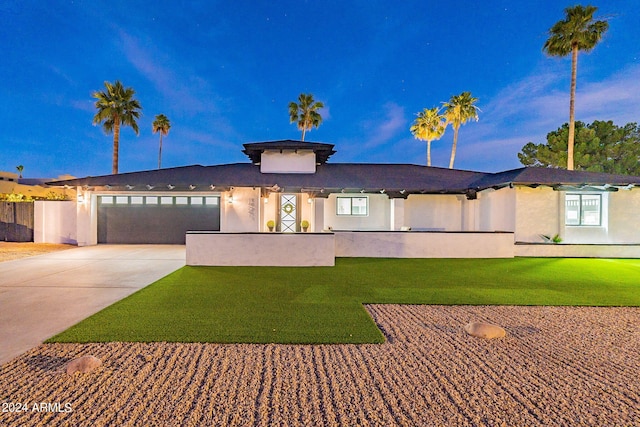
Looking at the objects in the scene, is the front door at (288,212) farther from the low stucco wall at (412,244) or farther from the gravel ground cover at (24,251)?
the gravel ground cover at (24,251)

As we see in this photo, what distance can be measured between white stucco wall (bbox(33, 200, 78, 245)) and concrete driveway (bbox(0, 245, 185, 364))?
3884mm

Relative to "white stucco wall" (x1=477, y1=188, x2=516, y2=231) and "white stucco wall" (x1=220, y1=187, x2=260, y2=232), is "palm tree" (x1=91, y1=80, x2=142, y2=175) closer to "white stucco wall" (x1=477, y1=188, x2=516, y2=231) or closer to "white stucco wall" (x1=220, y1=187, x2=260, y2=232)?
"white stucco wall" (x1=220, y1=187, x2=260, y2=232)

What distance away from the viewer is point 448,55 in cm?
5009

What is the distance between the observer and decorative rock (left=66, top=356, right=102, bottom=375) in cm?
320

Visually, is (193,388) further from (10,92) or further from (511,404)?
(10,92)

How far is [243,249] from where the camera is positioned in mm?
9820

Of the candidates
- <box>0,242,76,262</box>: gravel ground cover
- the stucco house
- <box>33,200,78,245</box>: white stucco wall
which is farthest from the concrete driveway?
<box>33,200,78,245</box>: white stucco wall

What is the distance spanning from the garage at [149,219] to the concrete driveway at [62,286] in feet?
8.36

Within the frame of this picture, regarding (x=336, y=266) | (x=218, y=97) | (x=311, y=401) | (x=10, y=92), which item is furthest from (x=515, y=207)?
(x=10, y=92)

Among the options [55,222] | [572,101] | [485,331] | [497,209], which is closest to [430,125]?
[572,101]

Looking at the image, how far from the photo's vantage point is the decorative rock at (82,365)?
10.5 feet

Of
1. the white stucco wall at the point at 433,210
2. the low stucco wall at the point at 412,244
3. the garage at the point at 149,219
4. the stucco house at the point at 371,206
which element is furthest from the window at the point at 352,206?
the garage at the point at 149,219

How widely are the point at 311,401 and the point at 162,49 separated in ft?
169

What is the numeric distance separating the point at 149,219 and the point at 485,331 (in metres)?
15.7
